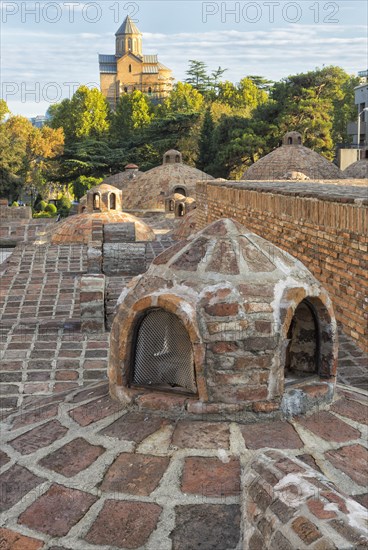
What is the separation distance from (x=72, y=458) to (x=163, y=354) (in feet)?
2.47

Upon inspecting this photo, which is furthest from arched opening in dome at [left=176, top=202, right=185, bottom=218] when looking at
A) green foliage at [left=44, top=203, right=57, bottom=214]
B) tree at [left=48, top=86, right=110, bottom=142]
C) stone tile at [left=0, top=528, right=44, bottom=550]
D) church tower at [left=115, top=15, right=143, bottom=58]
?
church tower at [left=115, top=15, right=143, bottom=58]

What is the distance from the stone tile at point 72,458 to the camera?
Answer: 3.07 metres

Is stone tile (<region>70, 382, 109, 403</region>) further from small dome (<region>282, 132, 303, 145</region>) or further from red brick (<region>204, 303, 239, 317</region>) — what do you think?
small dome (<region>282, 132, 303, 145</region>)

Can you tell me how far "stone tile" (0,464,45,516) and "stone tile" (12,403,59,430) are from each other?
473 mm

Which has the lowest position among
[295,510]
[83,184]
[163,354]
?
[295,510]

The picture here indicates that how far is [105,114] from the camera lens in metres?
53.5

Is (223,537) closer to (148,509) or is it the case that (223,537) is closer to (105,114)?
(148,509)

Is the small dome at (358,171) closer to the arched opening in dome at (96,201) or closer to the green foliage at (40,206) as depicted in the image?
the arched opening in dome at (96,201)

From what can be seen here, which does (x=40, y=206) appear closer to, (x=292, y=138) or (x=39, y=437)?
(x=292, y=138)

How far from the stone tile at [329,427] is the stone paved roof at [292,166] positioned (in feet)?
89.1

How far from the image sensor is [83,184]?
43375 millimetres

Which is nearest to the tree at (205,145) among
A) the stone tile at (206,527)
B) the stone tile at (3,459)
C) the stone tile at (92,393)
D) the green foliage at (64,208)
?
the green foliage at (64,208)

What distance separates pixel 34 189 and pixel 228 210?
35.6m

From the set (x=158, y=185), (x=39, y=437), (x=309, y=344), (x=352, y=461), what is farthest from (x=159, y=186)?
(x=352, y=461)
